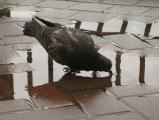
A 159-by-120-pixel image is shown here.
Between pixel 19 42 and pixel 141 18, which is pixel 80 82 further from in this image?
pixel 141 18

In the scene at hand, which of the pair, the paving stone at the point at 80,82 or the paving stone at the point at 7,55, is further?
the paving stone at the point at 7,55

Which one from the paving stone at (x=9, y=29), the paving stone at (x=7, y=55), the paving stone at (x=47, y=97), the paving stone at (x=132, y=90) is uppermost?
the paving stone at (x=9, y=29)

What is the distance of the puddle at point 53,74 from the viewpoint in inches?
161

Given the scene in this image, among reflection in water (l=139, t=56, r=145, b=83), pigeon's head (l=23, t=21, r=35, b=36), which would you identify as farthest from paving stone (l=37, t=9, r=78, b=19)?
reflection in water (l=139, t=56, r=145, b=83)

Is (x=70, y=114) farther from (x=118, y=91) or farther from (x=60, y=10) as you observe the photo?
(x=60, y=10)

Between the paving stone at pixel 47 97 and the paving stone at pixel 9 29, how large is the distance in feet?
6.42

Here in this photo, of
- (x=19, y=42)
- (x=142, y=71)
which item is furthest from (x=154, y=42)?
(x=19, y=42)

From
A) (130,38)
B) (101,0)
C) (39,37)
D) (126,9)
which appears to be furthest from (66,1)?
(39,37)

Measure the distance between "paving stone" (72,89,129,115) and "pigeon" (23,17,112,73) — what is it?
1.05 ft

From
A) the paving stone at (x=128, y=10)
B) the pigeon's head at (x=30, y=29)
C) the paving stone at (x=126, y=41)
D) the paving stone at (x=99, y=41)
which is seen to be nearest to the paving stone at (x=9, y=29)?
the pigeon's head at (x=30, y=29)

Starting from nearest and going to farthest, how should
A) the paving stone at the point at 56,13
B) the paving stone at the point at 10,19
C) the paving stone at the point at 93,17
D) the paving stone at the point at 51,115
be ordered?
the paving stone at the point at 51,115, the paving stone at the point at 10,19, the paving stone at the point at 93,17, the paving stone at the point at 56,13

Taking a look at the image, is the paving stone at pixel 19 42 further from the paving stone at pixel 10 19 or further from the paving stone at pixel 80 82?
the paving stone at pixel 80 82

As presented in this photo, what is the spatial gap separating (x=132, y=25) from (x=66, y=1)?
2177mm

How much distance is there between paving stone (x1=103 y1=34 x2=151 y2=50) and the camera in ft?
18.3
